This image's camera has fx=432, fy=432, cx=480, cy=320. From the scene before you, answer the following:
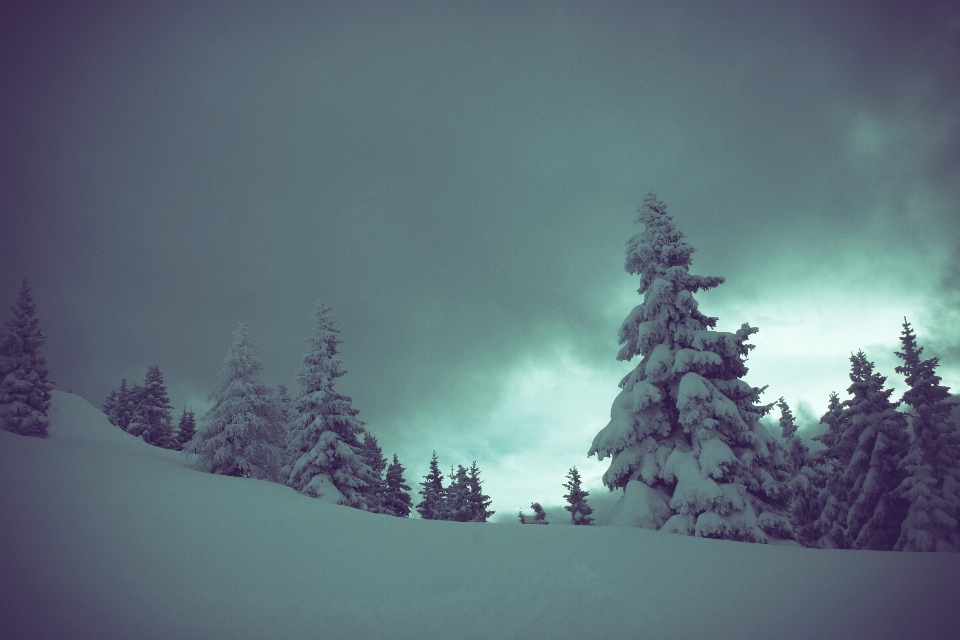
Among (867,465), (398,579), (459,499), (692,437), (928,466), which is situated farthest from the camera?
(459,499)

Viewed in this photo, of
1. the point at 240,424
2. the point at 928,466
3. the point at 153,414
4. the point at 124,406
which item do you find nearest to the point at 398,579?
the point at 240,424

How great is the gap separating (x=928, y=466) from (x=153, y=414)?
60293 mm

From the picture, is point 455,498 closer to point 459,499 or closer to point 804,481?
point 459,499

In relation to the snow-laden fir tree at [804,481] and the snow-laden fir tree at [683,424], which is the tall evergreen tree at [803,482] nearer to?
the snow-laden fir tree at [804,481]

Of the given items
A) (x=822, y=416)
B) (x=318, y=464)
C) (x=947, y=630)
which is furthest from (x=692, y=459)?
(x=822, y=416)

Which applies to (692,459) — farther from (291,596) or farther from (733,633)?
(291,596)

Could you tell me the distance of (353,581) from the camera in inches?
277

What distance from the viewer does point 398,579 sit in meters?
7.23

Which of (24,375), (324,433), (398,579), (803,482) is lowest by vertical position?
(398,579)

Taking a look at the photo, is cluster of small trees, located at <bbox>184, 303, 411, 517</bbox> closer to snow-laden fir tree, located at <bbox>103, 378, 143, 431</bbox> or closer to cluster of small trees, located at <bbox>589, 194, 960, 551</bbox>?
cluster of small trees, located at <bbox>589, 194, 960, 551</bbox>

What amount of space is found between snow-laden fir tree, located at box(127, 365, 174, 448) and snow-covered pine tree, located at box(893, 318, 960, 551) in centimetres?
5816

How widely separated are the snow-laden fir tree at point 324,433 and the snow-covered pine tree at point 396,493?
15.3 metres

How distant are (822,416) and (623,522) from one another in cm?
2839

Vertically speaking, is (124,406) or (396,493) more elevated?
(124,406)
